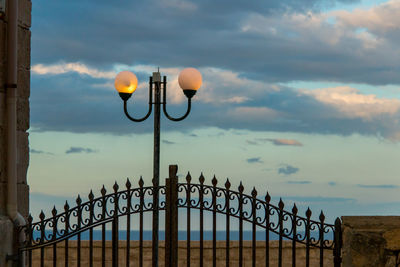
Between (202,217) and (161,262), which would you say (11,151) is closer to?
(202,217)

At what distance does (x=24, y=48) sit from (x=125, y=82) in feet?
8.27

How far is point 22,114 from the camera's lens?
8203mm

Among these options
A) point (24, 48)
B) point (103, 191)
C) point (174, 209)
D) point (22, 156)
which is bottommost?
point (174, 209)

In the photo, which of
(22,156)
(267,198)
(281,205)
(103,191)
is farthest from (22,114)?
(281,205)

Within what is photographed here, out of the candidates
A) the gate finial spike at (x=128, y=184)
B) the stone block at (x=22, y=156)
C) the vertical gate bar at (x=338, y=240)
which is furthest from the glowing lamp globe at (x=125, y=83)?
the vertical gate bar at (x=338, y=240)

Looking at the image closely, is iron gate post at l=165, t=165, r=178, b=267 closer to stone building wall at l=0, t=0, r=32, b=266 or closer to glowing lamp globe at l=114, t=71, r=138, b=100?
stone building wall at l=0, t=0, r=32, b=266

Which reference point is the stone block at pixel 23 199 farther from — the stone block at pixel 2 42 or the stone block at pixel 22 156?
the stone block at pixel 2 42

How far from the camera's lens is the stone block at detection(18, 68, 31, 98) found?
816 cm

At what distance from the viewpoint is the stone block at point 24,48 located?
8.18 metres

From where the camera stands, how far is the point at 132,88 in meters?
10.6

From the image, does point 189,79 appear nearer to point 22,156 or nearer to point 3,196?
point 22,156

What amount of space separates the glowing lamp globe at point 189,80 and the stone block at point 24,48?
9.15ft

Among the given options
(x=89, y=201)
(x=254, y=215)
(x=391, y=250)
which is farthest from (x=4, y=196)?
(x=391, y=250)

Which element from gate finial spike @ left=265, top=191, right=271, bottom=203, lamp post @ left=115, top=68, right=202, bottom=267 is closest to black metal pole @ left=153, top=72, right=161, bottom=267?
lamp post @ left=115, top=68, right=202, bottom=267
